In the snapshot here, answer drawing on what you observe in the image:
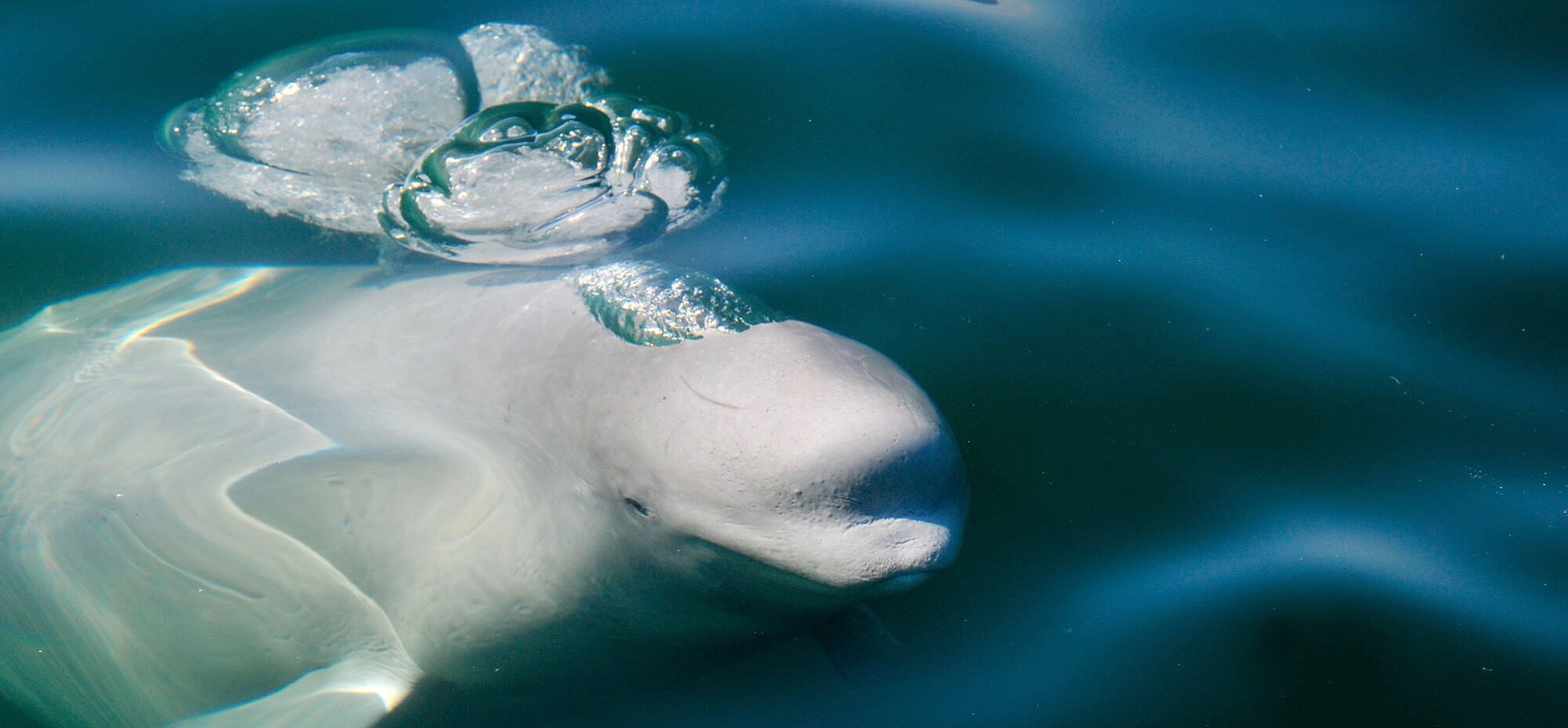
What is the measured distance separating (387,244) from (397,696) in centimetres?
188

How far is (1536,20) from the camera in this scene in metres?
4.67

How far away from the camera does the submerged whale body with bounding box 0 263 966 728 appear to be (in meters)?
2.87

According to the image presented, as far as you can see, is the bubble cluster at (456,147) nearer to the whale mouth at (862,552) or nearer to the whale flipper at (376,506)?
the whale flipper at (376,506)

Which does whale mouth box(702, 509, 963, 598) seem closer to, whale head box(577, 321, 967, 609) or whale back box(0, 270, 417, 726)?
whale head box(577, 321, 967, 609)

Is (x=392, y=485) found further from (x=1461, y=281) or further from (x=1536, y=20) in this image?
(x=1536, y=20)

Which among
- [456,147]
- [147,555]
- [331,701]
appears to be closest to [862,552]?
[331,701]

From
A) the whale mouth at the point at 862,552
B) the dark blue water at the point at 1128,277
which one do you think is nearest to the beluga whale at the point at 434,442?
the whale mouth at the point at 862,552

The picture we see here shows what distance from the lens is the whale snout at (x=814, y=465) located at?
2.73 meters

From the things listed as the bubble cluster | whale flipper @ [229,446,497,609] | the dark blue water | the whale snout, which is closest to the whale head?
the whale snout

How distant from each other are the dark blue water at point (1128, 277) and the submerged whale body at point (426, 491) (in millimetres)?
373

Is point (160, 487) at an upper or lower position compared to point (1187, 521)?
lower

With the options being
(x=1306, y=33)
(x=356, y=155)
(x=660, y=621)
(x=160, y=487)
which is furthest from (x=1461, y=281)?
(x=160, y=487)

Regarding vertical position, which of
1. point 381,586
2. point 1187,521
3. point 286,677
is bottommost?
point 286,677

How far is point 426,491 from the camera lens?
3611mm
